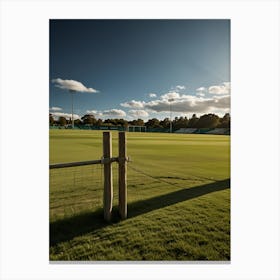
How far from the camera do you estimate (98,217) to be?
232 cm

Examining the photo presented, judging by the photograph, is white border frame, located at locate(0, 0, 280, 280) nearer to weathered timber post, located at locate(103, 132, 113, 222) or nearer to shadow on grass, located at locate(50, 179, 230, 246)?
shadow on grass, located at locate(50, 179, 230, 246)

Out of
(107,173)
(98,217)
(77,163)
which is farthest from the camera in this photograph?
(98,217)

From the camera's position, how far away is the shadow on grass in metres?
2.06
